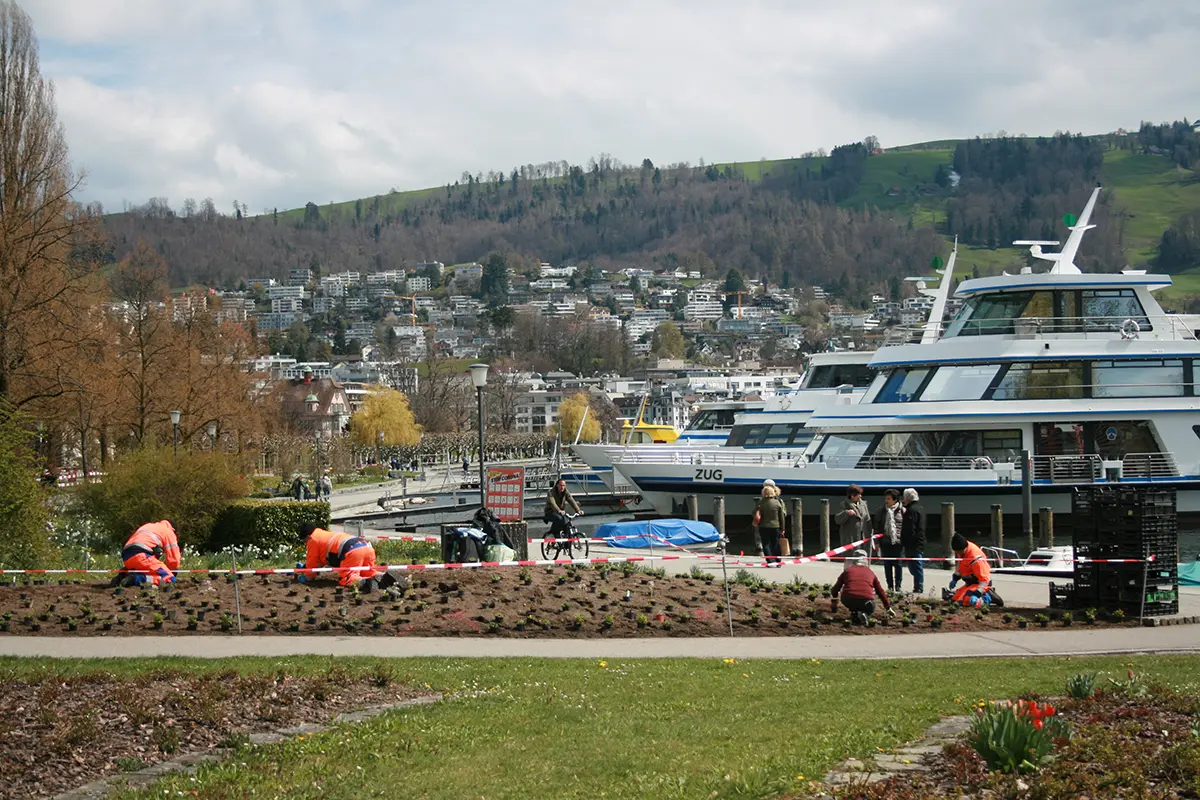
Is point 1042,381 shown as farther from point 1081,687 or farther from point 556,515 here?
point 1081,687

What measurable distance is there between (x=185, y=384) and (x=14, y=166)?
1250 cm

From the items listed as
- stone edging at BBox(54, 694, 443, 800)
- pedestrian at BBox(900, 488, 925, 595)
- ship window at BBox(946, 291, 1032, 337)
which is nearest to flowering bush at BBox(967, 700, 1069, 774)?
stone edging at BBox(54, 694, 443, 800)

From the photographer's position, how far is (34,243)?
36.0m

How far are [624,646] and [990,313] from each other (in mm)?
23837

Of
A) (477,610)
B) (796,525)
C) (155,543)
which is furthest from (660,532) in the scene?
(477,610)

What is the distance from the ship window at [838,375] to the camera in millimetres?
44469

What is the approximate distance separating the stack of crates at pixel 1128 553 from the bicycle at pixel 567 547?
30.8 ft

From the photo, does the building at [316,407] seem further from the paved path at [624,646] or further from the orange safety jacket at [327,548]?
the paved path at [624,646]

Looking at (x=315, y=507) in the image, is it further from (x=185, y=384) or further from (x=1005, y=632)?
(x=185, y=384)

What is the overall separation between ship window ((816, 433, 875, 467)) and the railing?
3.30 m

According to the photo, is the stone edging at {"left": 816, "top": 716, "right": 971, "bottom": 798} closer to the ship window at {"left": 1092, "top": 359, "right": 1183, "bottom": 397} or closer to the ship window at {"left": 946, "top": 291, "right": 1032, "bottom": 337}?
the ship window at {"left": 946, "top": 291, "right": 1032, "bottom": 337}

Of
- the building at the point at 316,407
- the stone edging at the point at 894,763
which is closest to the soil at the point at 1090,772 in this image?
the stone edging at the point at 894,763

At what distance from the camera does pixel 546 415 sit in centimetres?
18075

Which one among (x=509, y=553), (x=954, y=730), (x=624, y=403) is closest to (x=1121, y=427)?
(x=509, y=553)
